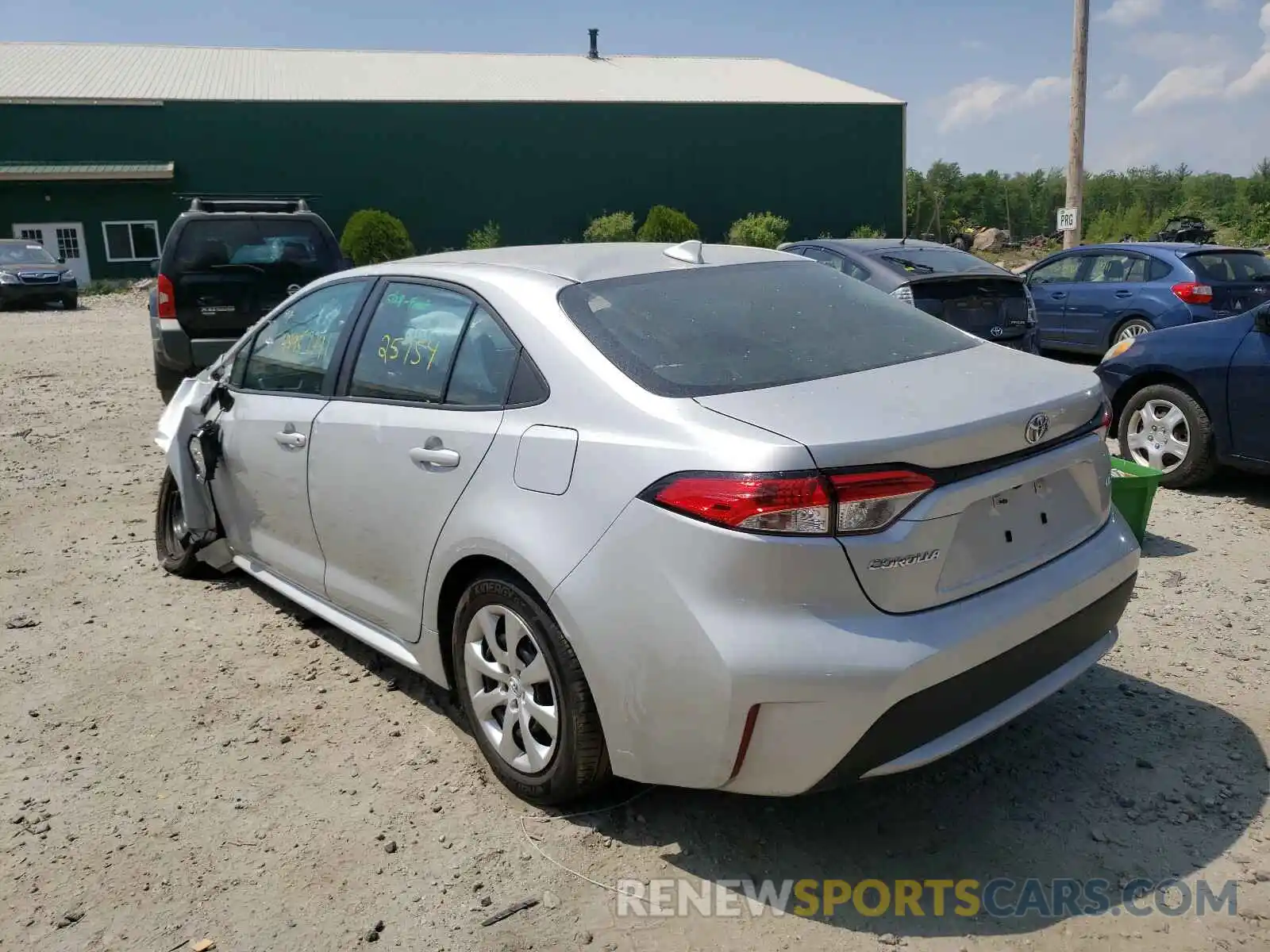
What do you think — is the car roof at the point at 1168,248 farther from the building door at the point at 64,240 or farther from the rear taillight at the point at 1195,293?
the building door at the point at 64,240

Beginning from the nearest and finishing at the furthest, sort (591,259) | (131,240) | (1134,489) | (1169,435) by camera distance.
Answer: (591,259), (1134,489), (1169,435), (131,240)

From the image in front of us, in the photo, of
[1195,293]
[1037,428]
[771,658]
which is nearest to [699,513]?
[771,658]

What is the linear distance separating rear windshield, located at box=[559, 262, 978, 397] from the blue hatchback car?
812cm

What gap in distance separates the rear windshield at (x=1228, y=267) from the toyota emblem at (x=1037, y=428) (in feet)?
31.2

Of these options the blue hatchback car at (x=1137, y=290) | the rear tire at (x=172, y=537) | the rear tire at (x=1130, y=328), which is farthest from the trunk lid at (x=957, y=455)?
the rear tire at (x=1130, y=328)

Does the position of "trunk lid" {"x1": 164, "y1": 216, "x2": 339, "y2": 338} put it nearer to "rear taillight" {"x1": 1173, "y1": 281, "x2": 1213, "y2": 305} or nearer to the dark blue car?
the dark blue car

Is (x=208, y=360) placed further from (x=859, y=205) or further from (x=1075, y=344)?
(x=859, y=205)

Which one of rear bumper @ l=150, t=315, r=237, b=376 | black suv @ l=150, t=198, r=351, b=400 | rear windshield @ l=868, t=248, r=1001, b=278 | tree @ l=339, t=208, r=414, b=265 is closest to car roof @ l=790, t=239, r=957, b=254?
rear windshield @ l=868, t=248, r=1001, b=278

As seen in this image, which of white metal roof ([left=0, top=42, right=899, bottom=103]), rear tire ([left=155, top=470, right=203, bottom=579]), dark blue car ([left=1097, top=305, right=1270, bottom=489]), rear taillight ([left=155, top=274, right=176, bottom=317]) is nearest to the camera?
rear tire ([left=155, top=470, right=203, bottom=579])

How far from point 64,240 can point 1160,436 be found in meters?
31.1

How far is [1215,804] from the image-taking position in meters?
3.10

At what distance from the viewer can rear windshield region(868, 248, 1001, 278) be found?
29.0 feet

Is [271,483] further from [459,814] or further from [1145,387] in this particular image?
[1145,387]

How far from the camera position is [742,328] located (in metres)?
3.25
